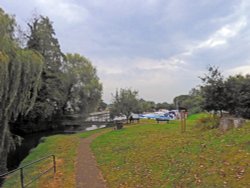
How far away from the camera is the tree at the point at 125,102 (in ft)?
132

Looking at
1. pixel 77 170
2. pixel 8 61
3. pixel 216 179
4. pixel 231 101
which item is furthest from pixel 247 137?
pixel 8 61

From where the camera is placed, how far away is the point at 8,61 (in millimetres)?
15281

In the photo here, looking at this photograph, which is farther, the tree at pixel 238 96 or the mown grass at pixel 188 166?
the tree at pixel 238 96

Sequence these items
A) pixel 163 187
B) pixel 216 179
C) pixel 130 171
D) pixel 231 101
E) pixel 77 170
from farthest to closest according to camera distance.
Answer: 1. pixel 231 101
2. pixel 77 170
3. pixel 130 171
4. pixel 163 187
5. pixel 216 179

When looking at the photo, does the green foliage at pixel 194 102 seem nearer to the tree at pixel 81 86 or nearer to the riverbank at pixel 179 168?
the riverbank at pixel 179 168

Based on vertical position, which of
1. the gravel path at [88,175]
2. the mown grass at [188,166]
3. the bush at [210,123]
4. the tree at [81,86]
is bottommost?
the gravel path at [88,175]

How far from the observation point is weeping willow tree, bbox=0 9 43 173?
15.2 m

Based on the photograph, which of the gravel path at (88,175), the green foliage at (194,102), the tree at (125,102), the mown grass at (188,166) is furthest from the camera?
the tree at (125,102)

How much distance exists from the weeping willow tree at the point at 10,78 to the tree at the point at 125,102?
75.1ft

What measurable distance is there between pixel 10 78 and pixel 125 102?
82.7ft

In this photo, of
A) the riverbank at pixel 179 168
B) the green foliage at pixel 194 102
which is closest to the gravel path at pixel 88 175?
the riverbank at pixel 179 168

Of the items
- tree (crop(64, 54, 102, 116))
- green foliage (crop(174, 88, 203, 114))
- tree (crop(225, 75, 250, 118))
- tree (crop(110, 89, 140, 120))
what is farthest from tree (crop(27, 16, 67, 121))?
tree (crop(225, 75, 250, 118))

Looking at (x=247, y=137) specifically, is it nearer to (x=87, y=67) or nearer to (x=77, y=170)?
(x=77, y=170)

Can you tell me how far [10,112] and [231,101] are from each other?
12656 millimetres
